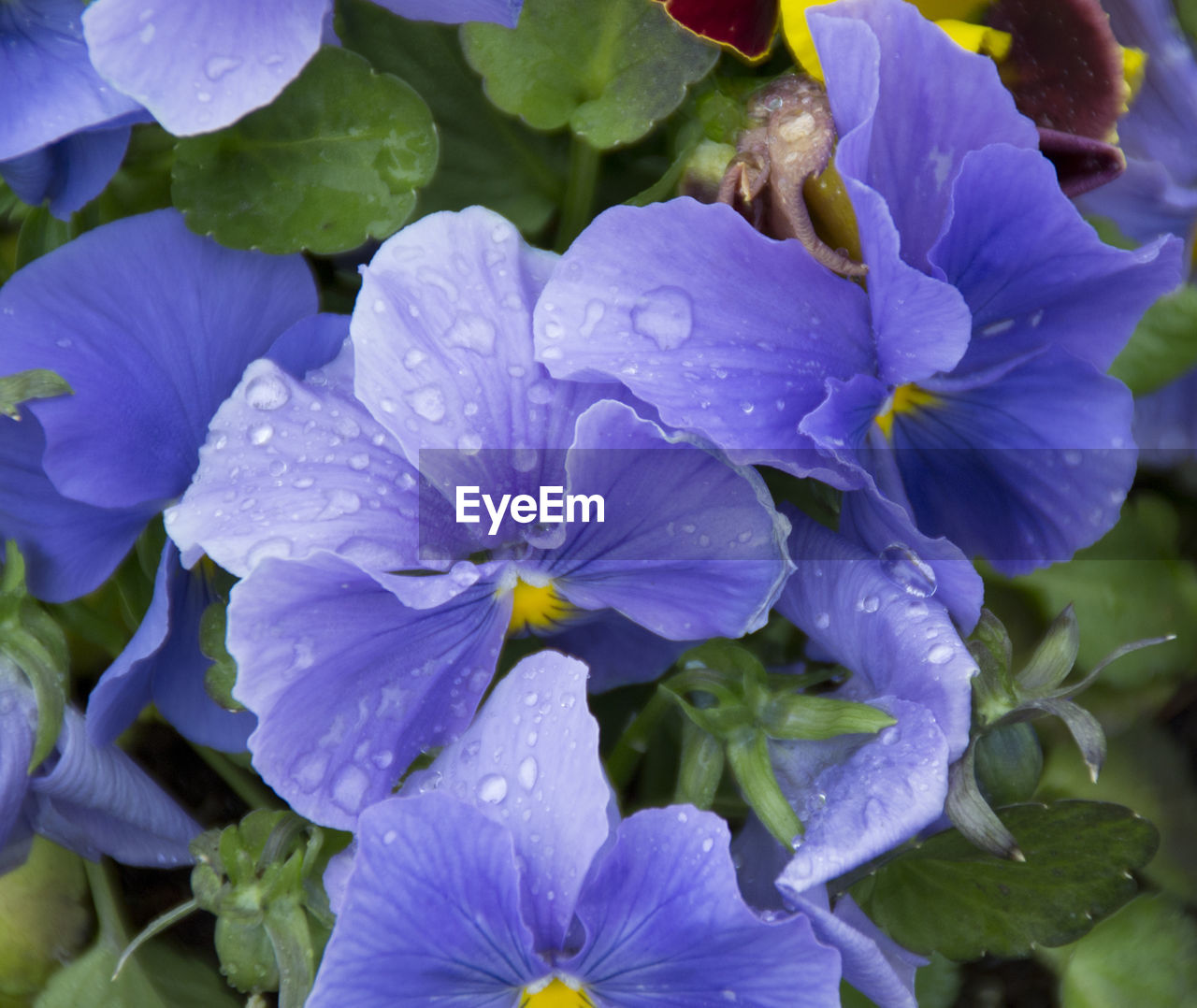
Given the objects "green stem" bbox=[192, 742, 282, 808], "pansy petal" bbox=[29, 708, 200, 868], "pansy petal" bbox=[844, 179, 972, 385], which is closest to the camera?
"pansy petal" bbox=[844, 179, 972, 385]

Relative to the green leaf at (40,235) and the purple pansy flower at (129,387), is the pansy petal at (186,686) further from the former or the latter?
the green leaf at (40,235)

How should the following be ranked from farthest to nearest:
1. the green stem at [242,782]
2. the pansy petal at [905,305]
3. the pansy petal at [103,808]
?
the green stem at [242,782] < the pansy petal at [103,808] < the pansy petal at [905,305]

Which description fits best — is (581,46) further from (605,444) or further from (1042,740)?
(1042,740)

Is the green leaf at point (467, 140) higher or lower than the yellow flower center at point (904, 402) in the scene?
higher

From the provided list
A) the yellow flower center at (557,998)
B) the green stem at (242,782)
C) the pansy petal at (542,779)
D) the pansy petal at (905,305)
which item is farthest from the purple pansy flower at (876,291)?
the green stem at (242,782)

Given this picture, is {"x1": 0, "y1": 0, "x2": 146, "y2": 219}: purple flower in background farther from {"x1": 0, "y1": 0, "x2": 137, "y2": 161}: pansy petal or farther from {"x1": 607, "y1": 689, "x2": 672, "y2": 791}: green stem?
{"x1": 607, "y1": 689, "x2": 672, "y2": 791}: green stem


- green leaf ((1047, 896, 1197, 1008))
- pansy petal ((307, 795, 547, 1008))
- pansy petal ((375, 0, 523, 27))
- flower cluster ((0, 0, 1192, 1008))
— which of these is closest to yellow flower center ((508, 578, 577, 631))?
flower cluster ((0, 0, 1192, 1008))

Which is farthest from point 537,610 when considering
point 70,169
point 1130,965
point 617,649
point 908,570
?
point 1130,965
